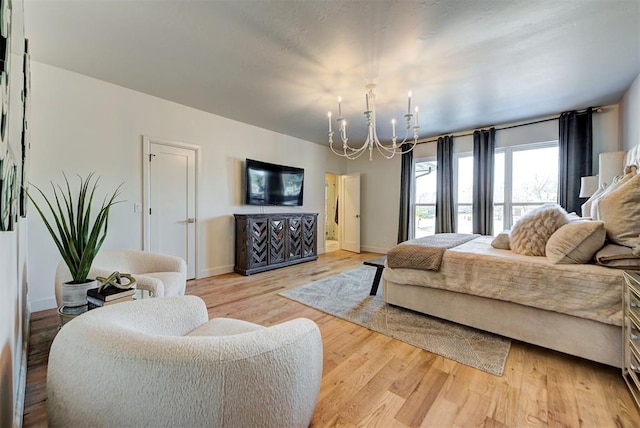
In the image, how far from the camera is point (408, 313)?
99.1 inches

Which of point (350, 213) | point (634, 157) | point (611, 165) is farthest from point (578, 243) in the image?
point (350, 213)

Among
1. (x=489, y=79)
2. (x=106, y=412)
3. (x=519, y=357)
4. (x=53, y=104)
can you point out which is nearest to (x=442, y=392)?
(x=519, y=357)

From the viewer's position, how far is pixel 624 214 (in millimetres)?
1660

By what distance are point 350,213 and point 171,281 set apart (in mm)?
4632

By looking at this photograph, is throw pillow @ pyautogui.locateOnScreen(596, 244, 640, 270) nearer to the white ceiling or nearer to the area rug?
the area rug

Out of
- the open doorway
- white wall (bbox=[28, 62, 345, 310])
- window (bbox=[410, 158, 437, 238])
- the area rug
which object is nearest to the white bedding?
the area rug

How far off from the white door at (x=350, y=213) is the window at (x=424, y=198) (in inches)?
51.9

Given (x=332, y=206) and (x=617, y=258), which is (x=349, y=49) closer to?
(x=617, y=258)

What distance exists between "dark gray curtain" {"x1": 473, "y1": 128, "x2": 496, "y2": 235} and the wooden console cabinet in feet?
9.55

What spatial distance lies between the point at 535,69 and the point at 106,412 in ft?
12.6

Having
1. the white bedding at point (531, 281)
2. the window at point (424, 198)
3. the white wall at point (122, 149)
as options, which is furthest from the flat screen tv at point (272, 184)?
the white bedding at point (531, 281)

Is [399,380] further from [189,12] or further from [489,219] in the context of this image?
[489,219]

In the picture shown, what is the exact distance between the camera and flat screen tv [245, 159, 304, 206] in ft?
14.0

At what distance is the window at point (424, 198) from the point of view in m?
5.12
